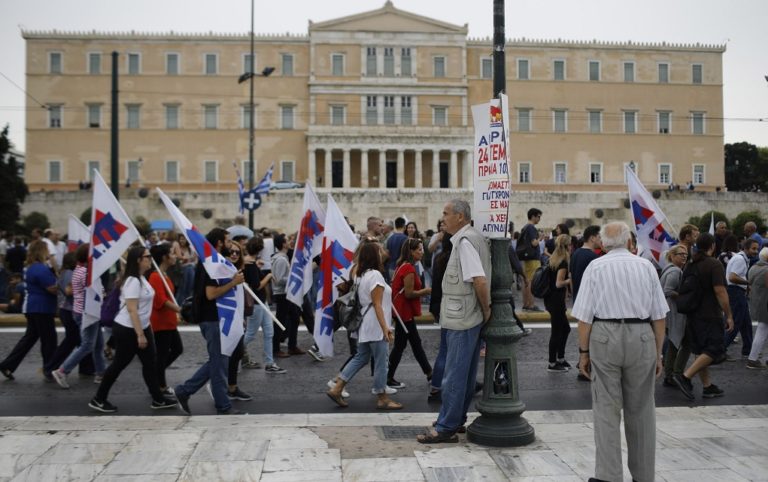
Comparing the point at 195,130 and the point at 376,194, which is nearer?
the point at 376,194

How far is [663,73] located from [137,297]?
191ft

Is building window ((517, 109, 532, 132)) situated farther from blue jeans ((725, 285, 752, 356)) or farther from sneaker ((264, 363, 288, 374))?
sneaker ((264, 363, 288, 374))

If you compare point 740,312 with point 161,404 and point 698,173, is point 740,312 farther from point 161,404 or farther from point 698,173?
point 698,173

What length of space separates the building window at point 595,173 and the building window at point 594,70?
6.71 metres

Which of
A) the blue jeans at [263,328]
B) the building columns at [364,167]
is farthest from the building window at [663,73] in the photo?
the blue jeans at [263,328]

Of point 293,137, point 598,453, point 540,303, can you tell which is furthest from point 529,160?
point 598,453

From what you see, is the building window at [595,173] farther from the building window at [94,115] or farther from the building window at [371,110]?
the building window at [94,115]

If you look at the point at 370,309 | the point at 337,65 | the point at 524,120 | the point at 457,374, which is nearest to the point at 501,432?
the point at 457,374

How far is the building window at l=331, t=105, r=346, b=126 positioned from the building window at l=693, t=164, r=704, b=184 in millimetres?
27624

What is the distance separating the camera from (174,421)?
6.36m

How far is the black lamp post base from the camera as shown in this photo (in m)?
5.46

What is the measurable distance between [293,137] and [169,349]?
47.5 meters

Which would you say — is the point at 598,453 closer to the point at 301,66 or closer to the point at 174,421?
the point at 174,421

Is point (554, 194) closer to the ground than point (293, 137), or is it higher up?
closer to the ground
